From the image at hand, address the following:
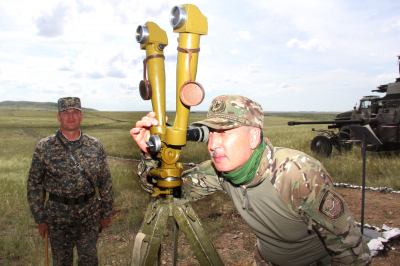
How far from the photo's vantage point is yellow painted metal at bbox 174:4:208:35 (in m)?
1.51

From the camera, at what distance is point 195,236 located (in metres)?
1.67

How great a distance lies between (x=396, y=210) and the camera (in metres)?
5.22

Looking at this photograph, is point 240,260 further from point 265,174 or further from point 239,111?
point 239,111

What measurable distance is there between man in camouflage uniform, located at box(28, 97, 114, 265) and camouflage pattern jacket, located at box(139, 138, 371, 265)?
1379 millimetres

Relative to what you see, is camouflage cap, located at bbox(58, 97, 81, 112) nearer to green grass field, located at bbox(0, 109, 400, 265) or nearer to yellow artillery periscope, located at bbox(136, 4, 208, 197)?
green grass field, located at bbox(0, 109, 400, 265)

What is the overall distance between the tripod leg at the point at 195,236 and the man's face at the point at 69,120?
6.62 feet

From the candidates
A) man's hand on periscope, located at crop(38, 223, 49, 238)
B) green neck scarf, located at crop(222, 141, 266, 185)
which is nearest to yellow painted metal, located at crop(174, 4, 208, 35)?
green neck scarf, located at crop(222, 141, 266, 185)

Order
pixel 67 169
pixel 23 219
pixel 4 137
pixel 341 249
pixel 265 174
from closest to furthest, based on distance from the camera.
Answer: pixel 341 249
pixel 265 174
pixel 67 169
pixel 23 219
pixel 4 137

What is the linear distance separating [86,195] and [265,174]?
7.31 feet

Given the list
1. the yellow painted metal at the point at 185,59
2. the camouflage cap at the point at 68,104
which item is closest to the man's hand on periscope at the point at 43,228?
the camouflage cap at the point at 68,104

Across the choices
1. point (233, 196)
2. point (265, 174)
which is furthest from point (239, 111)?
point (233, 196)

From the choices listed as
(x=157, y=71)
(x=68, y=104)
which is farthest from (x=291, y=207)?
(x=68, y=104)

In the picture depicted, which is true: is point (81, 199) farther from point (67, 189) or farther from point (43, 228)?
point (43, 228)

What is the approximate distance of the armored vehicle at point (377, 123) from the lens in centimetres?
892
